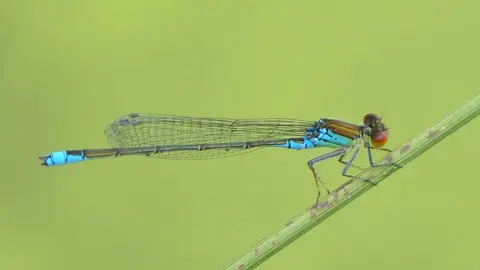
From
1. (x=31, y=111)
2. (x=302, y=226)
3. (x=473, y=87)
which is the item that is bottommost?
(x=302, y=226)

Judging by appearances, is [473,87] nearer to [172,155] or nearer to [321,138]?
[321,138]

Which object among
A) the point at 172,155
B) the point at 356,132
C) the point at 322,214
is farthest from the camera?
the point at 172,155

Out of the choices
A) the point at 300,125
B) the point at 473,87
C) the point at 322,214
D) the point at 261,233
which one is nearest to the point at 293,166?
the point at 261,233

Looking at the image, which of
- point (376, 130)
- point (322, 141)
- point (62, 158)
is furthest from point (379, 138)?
point (62, 158)

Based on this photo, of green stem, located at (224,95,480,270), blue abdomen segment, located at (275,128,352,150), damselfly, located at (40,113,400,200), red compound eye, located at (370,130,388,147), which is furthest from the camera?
damselfly, located at (40,113,400,200)

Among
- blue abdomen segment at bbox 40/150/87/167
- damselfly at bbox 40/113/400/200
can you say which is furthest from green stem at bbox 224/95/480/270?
blue abdomen segment at bbox 40/150/87/167

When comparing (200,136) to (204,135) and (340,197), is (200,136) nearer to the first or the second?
(204,135)

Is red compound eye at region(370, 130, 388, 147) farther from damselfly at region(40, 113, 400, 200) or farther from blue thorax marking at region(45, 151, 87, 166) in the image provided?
blue thorax marking at region(45, 151, 87, 166)
